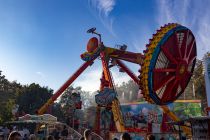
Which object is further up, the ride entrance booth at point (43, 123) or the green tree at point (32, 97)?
the green tree at point (32, 97)

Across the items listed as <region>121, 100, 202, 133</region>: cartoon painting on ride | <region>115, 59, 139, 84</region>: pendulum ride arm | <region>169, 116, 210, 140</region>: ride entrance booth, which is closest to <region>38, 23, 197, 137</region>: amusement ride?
<region>169, 116, 210, 140</region>: ride entrance booth

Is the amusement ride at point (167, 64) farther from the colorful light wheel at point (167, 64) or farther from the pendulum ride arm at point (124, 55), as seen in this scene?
the pendulum ride arm at point (124, 55)

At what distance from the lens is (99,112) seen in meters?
38.3

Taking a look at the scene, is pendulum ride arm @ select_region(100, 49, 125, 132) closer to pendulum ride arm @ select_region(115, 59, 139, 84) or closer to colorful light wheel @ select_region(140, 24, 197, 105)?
pendulum ride arm @ select_region(115, 59, 139, 84)

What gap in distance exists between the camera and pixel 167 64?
22.9m

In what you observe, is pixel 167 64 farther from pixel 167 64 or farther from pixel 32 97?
pixel 32 97

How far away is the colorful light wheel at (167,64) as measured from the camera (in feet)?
70.2

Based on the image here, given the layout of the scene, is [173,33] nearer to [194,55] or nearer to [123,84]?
[194,55]

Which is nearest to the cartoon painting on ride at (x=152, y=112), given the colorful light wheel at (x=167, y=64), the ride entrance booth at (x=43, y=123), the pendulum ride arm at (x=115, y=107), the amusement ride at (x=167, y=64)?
the pendulum ride arm at (x=115, y=107)

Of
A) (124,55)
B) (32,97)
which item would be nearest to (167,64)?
(124,55)

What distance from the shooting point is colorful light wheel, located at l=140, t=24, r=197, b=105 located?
21391mm

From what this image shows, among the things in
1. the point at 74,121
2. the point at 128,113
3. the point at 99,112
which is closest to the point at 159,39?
the point at 74,121

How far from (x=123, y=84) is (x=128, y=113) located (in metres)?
65.4

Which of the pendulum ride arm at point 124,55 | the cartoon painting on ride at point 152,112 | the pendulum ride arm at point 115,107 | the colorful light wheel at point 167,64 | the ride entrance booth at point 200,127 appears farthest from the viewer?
the cartoon painting on ride at point 152,112
